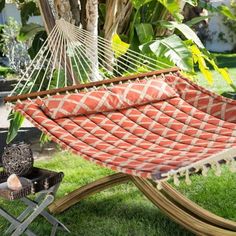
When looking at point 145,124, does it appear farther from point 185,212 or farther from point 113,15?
point 113,15

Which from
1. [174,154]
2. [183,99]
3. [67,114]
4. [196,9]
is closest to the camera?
[174,154]

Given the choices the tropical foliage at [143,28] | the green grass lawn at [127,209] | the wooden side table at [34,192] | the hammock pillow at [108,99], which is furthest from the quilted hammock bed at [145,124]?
the tropical foliage at [143,28]

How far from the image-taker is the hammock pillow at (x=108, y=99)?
281 cm

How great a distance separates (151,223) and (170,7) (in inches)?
75.3

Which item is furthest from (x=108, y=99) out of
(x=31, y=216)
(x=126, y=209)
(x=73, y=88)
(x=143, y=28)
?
(x=143, y=28)

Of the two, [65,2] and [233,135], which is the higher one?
[65,2]

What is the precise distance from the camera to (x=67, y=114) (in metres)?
2.81

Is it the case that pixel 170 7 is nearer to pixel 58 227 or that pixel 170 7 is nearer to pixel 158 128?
pixel 158 128

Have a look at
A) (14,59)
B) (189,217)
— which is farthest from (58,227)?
(14,59)

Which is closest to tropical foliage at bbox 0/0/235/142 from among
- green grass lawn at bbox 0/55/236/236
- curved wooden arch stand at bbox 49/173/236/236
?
green grass lawn at bbox 0/55/236/236

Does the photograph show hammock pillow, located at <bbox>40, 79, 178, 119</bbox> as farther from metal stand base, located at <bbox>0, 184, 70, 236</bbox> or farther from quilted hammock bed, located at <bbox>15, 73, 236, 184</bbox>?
metal stand base, located at <bbox>0, 184, 70, 236</bbox>

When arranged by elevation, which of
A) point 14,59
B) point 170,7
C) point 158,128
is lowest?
point 14,59

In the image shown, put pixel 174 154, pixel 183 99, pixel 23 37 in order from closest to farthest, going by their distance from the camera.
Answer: pixel 174 154, pixel 183 99, pixel 23 37

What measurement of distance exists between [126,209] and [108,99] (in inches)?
27.1
